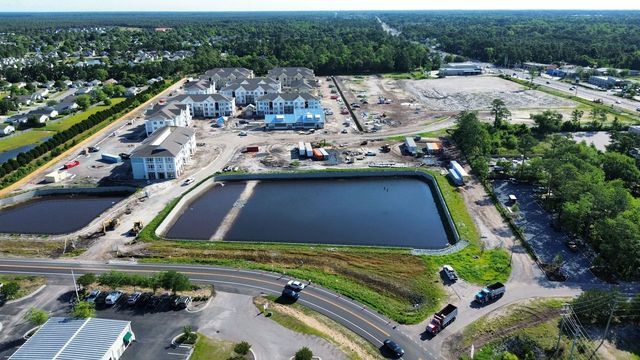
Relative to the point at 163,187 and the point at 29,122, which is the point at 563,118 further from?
the point at 29,122

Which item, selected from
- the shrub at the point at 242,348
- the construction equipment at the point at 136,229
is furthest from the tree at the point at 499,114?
the shrub at the point at 242,348

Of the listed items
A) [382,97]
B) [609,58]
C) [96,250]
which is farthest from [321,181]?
[609,58]

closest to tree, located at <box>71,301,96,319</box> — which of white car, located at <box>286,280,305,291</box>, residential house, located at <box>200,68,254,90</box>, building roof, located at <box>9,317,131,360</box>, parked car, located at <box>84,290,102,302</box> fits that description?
building roof, located at <box>9,317,131,360</box>

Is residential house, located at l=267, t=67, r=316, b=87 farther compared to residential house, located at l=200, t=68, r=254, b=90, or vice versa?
residential house, located at l=267, t=67, r=316, b=87

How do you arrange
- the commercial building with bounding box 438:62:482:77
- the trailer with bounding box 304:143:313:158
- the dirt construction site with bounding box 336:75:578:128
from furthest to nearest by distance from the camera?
the commercial building with bounding box 438:62:482:77 → the dirt construction site with bounding box 336:75:578:128 → the trailer with bounding box 304:143:313:158

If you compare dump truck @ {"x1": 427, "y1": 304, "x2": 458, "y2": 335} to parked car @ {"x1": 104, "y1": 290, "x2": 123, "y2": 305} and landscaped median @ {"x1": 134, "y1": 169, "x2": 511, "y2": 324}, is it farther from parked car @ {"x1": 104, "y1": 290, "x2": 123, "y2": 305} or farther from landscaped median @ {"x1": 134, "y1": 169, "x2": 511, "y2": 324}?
parked car @ {"x1": 104, "y1": 290, "x2": 123, "y2": 305}

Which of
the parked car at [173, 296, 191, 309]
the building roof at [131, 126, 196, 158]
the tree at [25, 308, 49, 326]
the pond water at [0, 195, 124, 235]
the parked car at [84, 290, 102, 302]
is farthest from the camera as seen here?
the building roof at [131, 126, 196, 158]
